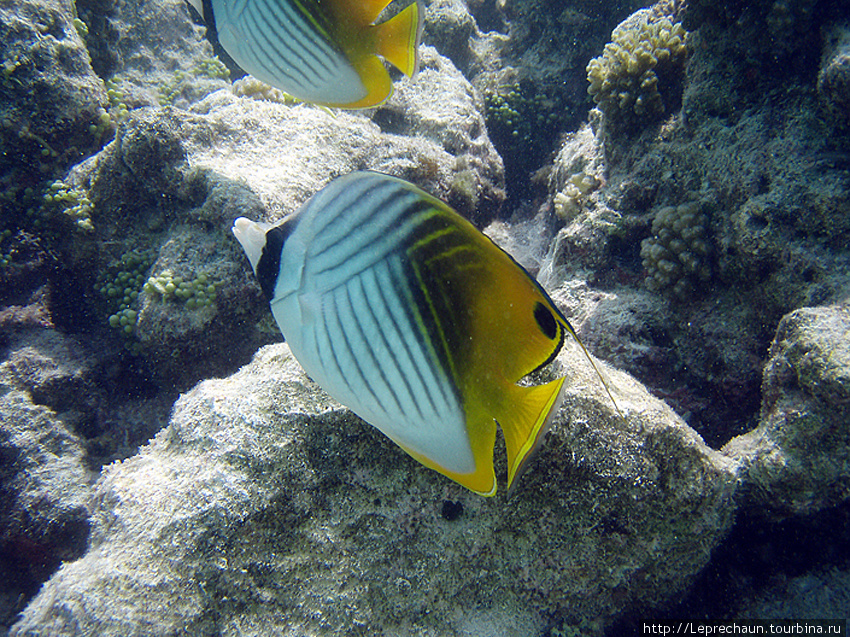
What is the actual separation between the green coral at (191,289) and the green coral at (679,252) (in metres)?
3.08

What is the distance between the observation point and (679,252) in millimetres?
2791

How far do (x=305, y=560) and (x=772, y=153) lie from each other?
11.4 ft

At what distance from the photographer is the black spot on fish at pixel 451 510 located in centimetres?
174

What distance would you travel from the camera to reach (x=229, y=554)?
165 centimetres

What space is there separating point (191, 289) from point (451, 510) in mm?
2376

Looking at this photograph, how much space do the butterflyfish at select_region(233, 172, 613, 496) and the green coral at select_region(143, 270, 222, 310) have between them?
2.36 meters

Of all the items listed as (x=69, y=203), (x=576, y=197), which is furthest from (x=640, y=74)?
(x=69, y=203)

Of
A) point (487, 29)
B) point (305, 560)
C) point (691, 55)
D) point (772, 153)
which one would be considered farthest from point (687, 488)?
point (487, 29)

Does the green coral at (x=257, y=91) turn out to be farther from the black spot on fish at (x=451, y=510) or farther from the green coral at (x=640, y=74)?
the black spot on fish at (x=451, y=510)

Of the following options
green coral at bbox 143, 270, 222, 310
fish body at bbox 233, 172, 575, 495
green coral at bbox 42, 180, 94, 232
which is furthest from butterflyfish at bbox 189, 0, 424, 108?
green coral at bbox 42, 180, 94, 232

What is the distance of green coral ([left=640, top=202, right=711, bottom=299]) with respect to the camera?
109 inches

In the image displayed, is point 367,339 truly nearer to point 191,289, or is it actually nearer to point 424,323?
point 424,323

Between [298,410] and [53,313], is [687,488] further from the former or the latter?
[53,313]

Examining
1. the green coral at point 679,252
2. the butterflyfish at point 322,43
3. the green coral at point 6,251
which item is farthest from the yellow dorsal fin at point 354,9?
the green coral at point 6,251
